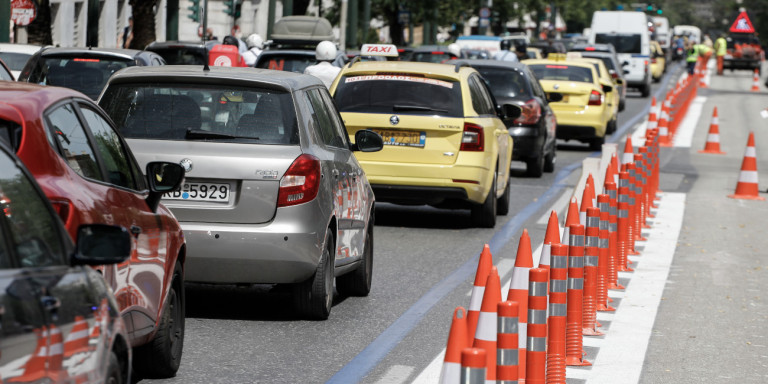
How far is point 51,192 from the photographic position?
17.6 ft

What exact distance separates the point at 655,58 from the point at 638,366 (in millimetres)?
Result: 63132

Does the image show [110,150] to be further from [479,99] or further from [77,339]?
[479,99]

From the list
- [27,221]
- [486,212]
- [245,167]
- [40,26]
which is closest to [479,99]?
[486,212]

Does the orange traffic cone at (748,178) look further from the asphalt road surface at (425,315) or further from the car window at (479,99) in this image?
the car window at (479,99)

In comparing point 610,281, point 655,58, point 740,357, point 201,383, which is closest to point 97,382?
point 201,383

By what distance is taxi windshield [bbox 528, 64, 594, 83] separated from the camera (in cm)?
2808

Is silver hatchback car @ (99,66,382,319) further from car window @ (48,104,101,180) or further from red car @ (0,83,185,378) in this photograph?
car window @ (48,104,101,180)

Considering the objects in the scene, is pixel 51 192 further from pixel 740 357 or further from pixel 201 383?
pixel 740 357

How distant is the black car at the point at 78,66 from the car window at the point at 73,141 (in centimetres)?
1013

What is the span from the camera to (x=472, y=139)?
14.5m

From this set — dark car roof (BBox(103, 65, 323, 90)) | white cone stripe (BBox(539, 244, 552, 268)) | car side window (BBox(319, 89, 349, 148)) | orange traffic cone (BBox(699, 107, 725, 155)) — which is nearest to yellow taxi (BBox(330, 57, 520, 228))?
car side window (BBox(319, 89, 349, 148))

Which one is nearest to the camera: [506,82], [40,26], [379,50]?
[506,82]

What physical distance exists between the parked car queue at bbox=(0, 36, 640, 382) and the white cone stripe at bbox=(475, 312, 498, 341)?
1191 millimetres

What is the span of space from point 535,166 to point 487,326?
1632cm
